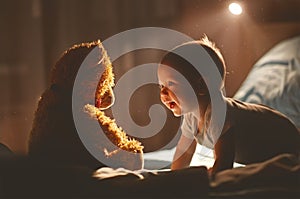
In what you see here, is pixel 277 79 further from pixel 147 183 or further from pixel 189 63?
pixel 147 183

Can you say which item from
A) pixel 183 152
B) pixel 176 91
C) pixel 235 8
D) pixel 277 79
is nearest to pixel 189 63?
pixel 176 91

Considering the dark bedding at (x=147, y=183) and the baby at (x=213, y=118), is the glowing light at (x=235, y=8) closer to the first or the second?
the baby at (x=213, y=118)

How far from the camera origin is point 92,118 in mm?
873

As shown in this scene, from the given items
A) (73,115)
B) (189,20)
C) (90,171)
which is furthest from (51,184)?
(189,20)

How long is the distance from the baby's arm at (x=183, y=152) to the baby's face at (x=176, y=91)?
85 millimetres

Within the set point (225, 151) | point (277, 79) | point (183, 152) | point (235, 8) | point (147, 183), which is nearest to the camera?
point (147, 183)

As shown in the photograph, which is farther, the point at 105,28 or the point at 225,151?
the point at 105,28

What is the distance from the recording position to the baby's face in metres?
0.86

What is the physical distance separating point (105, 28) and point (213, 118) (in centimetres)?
43

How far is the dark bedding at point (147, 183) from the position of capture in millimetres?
699

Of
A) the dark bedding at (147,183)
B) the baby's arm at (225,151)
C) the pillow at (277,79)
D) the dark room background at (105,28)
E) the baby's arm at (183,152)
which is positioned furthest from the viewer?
the pillow at (277,79)

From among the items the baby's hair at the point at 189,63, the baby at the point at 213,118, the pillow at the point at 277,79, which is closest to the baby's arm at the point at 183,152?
the baby at the point at 213,118

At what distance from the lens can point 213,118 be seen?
878mm

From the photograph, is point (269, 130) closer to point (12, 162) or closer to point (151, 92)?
point (151, 92)
